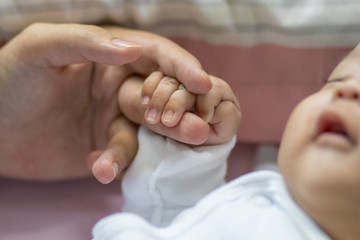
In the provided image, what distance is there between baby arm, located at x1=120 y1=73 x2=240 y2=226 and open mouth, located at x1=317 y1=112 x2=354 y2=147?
0.21 meters

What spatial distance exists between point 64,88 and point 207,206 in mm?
393

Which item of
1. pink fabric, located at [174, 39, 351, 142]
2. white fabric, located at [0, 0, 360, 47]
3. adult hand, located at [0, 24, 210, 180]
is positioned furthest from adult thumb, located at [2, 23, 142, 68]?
pink fabric, located at [174, 39, 351, 142]

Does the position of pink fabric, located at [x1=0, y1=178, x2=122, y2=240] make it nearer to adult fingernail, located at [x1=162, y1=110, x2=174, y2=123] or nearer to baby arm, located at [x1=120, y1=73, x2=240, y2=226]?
baby arm, located at [x1=120, y1=73, x2=240, y2=226]

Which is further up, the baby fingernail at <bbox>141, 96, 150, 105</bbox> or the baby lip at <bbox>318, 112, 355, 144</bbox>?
the baby lip at <bbox>318, 112, 355, 144</bbox>

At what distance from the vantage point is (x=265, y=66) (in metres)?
1.01

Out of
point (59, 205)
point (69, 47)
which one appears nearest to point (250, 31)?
point (69, 47)

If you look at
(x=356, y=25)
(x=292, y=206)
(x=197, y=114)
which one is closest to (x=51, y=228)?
(x=197, y=114)

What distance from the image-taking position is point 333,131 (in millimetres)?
599

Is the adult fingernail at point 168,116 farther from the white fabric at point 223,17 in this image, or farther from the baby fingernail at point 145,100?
the white fabric at point 223,17

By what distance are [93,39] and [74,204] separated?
1.33 feet

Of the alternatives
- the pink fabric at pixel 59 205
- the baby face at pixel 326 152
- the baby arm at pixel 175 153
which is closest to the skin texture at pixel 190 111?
the baby arm at pixel 175 153

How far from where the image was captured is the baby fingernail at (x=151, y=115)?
75cm

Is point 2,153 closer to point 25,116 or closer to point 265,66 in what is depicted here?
point 25,116

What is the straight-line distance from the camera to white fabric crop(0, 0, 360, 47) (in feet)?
3.11
